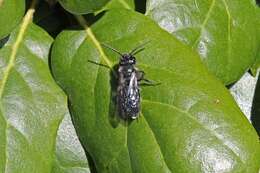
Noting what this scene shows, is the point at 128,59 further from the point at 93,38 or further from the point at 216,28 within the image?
the point at 216,28

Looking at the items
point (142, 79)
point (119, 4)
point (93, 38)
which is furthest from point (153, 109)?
point (119, 4)

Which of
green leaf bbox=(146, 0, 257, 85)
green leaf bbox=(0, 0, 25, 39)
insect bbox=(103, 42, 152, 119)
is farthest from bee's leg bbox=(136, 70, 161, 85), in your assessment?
green leaf bbox=(0, 0, 25, 39)

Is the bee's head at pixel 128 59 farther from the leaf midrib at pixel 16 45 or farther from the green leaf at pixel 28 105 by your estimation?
the leaf midrib at pixel 16 45

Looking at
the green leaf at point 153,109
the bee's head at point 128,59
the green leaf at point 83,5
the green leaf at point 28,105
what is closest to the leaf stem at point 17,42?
the green leaf at point 28,105

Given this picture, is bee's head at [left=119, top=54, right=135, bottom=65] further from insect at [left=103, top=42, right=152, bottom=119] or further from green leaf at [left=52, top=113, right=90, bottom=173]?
green leaf at [left=52, top=113, right=90, bottom=173]

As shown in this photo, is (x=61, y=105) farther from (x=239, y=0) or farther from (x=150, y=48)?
(x=239, y=0)

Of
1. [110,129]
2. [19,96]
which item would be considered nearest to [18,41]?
[19,96]
